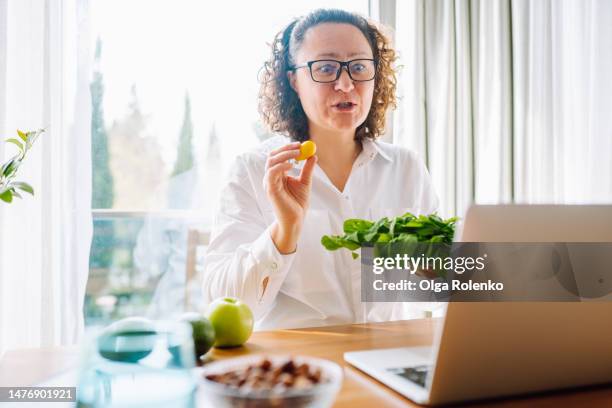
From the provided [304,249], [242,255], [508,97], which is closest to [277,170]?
[242,255]

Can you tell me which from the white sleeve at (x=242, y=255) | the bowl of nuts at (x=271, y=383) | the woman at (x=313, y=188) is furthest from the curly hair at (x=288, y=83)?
the bowl of nuts at (x=271, y=383)

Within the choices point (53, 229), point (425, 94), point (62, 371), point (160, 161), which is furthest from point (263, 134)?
point (62, 371)

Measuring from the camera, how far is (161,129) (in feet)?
8.73

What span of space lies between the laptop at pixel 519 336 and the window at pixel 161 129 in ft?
6.75

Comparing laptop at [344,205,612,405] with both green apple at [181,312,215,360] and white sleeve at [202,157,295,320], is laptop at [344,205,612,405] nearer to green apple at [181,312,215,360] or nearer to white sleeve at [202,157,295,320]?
green apple at [181,312,215,360]

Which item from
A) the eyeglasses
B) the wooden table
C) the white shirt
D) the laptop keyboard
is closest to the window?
the white shirt

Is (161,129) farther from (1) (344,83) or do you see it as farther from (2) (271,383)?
(2) (271,383)

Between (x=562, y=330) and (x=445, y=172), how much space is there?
224 centimetres

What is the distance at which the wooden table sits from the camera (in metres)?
0.76

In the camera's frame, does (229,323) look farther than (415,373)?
Yes

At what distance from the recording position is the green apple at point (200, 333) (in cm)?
97

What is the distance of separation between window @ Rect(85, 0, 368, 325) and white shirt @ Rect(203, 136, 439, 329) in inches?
36.3

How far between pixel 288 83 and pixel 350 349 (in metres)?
1.14

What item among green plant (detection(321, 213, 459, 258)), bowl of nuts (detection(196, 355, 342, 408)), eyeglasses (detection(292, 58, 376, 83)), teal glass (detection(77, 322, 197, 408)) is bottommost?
bowl of nuts (detection(196, 355, 342, 408))
